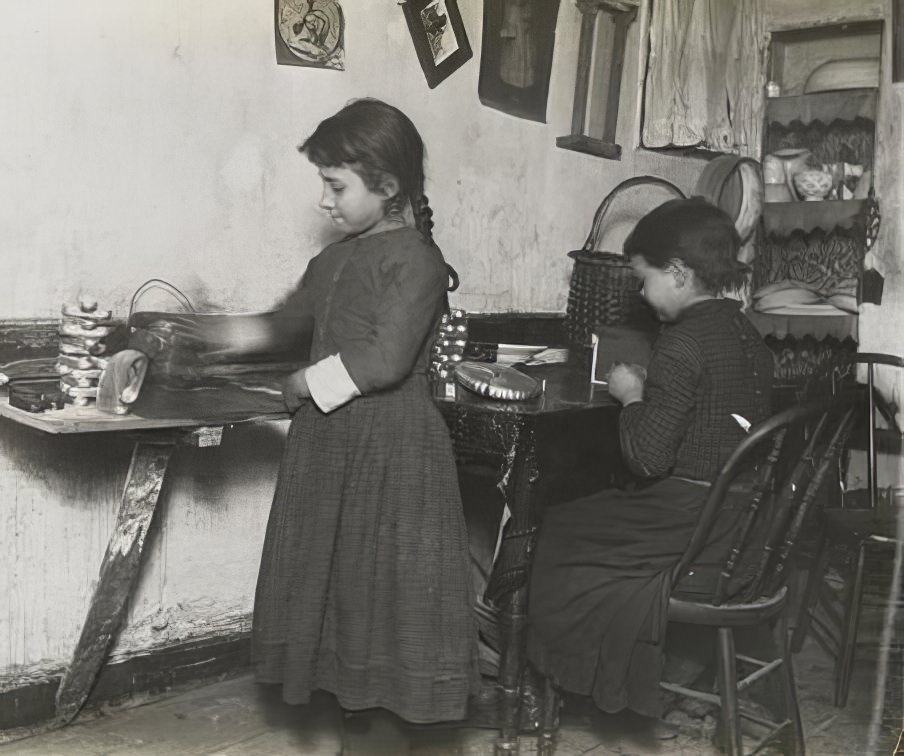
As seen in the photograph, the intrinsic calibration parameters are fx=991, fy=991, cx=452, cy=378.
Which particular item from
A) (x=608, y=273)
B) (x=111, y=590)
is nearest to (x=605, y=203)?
(x=608, y=273)

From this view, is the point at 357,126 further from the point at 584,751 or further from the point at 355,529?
the point at 584,751

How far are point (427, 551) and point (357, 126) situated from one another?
836 millimetres

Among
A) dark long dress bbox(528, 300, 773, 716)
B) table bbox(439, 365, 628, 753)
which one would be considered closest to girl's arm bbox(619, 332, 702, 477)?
dark long dress bbox(528, 300, 773, 716)

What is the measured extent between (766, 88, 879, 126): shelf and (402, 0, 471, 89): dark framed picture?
2.34 feet

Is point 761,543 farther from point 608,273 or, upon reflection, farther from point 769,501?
point 608,273

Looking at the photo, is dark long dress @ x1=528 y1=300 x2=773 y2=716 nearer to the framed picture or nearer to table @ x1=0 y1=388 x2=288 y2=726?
table @ x1=0 y1=388 x2=288 y2=726

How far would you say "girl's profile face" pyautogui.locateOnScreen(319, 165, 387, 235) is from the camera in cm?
188

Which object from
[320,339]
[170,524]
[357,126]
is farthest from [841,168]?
[170,524]

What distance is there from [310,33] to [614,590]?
1300 millimetres

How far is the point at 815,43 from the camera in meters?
2.20

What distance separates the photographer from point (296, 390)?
1.86 metres

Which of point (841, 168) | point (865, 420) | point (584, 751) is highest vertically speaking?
point (841, 168)

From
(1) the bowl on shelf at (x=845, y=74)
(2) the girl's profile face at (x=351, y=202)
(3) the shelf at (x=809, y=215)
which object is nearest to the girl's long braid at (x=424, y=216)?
(2) the girl's profile face at (x=351, y=202)

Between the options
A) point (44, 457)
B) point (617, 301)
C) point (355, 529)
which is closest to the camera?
point (355, 529)
